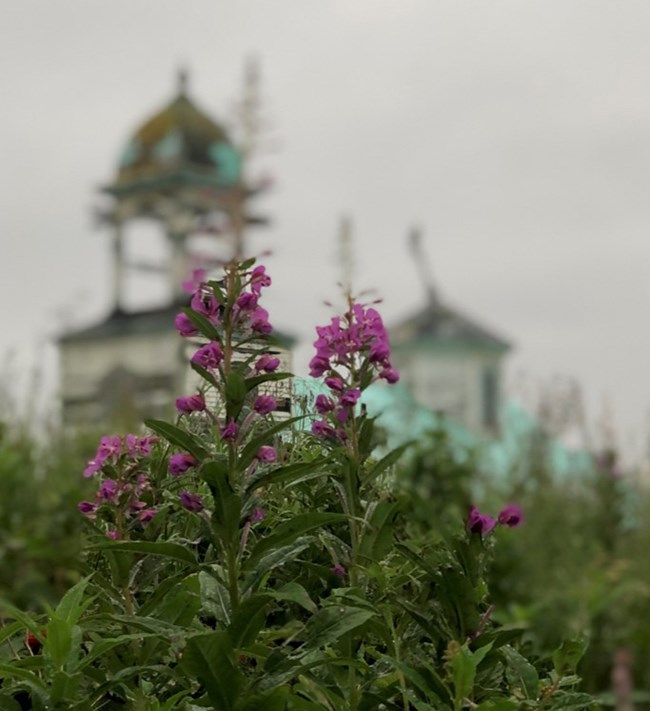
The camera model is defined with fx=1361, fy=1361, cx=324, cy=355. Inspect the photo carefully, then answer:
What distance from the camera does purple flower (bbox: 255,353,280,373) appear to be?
239cm

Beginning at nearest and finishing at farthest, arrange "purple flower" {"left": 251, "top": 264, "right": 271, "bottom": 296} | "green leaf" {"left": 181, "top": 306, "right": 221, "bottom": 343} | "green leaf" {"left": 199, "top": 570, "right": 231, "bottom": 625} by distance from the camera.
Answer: "green leaf" {"left": 199, "top": 570, "right": 231, "bottom": 625}
"green leaf" {"left": 181, "top": 306, "right": 221, "bottom": 343}
"purple flower" {"left": 251, "top": 264, "right": 271, "bottom": 296}

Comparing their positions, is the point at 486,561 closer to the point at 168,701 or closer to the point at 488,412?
the point at 168,701

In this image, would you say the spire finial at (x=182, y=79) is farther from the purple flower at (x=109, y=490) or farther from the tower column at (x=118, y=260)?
the purple flower at (x=109, y=490)

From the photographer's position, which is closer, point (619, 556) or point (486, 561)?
point (486, 561)

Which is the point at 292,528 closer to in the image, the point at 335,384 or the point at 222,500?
the point at 222,500

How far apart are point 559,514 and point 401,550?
8.55 meters

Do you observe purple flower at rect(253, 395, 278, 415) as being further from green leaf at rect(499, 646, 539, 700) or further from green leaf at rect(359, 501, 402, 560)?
green leaf at rect(499, 646, 539, 700)

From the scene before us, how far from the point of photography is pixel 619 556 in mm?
10336

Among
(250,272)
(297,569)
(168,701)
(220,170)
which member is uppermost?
(220,170)

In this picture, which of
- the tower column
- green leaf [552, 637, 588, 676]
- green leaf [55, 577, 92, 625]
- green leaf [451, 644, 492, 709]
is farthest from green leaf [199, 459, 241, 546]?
the tower column

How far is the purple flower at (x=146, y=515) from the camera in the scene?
2635 millimetres

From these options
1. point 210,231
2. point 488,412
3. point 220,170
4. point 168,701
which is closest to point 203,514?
point 168,701

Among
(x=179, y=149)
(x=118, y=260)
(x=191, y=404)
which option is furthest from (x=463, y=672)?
(x=179, y=149)

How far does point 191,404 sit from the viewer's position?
2473 mm
